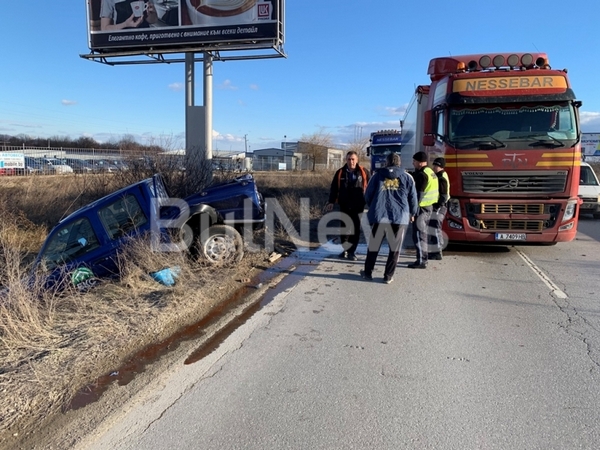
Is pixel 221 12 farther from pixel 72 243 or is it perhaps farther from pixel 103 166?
pixel 72 243

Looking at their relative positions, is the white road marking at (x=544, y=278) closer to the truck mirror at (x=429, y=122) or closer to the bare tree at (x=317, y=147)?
the truck mirror at (x=429, y=122)

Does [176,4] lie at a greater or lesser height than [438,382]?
greater

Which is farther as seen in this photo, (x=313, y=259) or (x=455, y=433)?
(x=313, y=259)

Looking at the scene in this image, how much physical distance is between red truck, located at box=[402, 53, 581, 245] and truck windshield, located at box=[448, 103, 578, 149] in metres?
0.02

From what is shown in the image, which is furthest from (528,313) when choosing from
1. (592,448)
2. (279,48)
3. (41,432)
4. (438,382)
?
(279,48)

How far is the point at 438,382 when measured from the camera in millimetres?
3473

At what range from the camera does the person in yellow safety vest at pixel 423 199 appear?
7059 mm

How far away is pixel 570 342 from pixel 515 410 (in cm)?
163

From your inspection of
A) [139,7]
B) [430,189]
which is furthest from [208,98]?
[430,189]

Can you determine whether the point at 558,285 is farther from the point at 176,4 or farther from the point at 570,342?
the point at 176,4

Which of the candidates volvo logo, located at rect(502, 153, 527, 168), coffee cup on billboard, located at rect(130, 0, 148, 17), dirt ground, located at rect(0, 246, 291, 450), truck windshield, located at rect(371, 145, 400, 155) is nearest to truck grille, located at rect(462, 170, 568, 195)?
volvo logo, located at rect(502, 153, 527, 168)

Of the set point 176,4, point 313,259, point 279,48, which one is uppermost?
point 176,4

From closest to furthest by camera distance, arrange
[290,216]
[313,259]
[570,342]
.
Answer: [570,342], [313,259], [290,216]

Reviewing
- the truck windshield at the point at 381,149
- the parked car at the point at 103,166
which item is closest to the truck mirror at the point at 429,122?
the parked car at the point at 103,166
